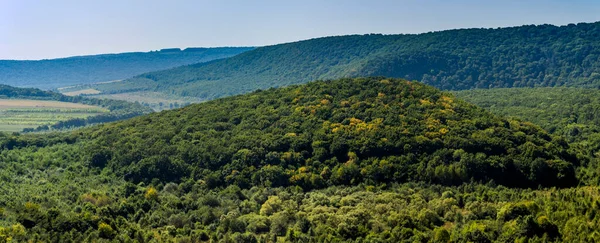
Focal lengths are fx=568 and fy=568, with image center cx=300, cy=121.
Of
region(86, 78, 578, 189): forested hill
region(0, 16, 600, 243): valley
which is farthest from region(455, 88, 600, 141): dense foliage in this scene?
region(86, 78, 578, 189): forested hill

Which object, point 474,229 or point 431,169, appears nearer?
point 474,229

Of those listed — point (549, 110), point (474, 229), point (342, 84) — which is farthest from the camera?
point (549, 110)

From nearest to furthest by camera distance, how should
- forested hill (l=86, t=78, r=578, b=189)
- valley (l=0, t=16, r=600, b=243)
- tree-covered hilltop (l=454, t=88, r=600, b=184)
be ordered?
A: valley (l=0, t=16, r=600, b=243), forested hill (l=86, t=78, r=578, b=189), tree-covered hilltop (l=454, t=88, r=600, b=184)

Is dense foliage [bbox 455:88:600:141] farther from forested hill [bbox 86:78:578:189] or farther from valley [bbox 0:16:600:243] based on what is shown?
forested hill [bbox 86:78:578:189]

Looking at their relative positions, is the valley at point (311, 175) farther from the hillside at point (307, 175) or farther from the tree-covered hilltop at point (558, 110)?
the tree-covered hilltop at point (558, 110)

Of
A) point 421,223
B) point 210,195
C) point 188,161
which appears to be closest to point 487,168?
point 421,223

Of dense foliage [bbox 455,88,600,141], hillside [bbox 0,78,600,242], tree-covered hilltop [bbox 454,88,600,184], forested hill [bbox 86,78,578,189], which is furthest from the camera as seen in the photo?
dense foliage [bbox 455,88,600,141]

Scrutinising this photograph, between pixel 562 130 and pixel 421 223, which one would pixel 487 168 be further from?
pixel 562 130

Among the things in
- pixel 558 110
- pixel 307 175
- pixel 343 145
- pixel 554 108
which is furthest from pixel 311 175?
pixel 554 108
